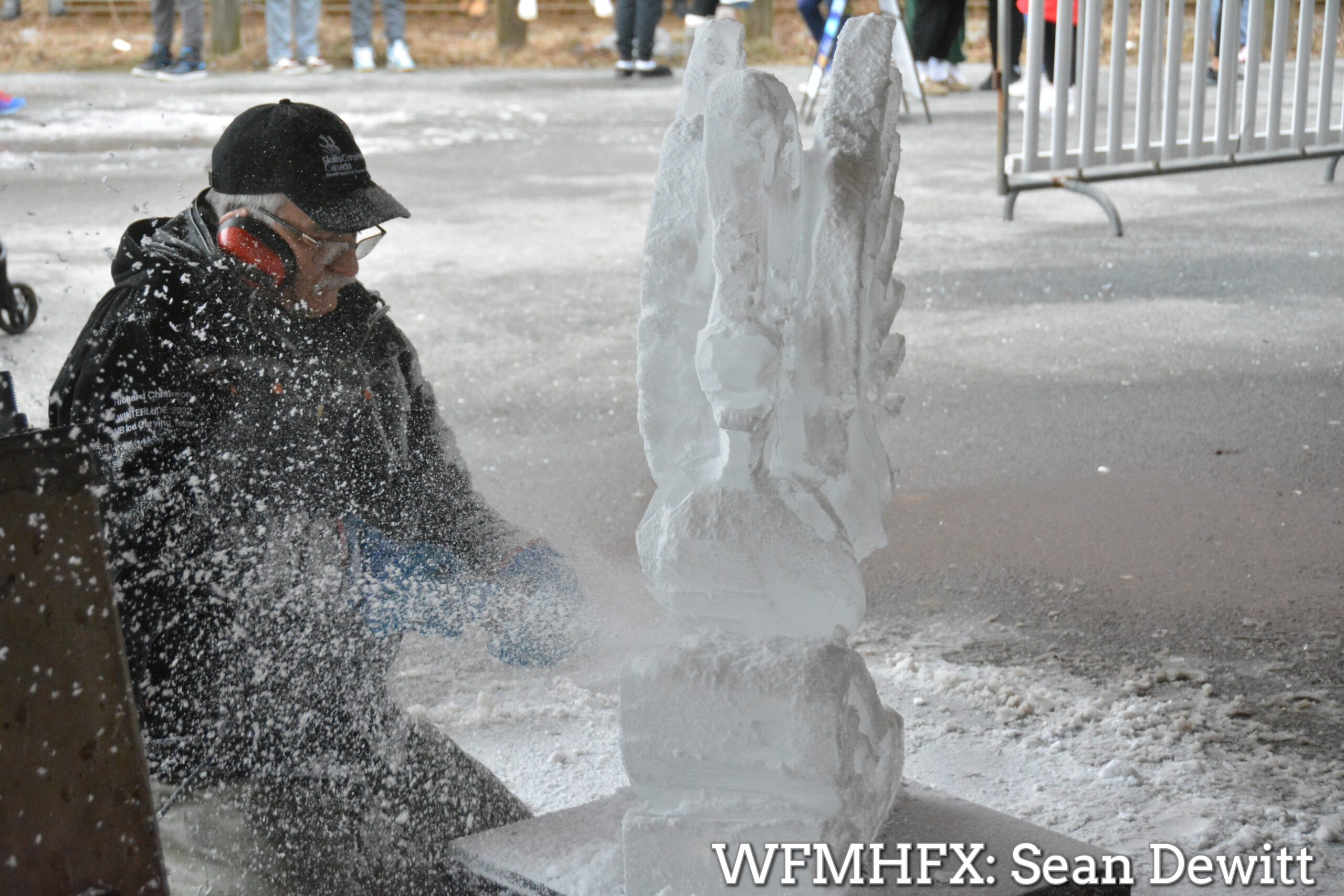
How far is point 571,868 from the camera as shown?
209cm

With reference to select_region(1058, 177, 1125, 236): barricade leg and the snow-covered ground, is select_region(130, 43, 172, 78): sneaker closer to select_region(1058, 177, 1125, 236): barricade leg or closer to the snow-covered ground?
the snow-covered ground

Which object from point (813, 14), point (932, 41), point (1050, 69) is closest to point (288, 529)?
point (813, 14)

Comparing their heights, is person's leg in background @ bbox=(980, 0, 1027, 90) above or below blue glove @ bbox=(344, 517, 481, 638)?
above

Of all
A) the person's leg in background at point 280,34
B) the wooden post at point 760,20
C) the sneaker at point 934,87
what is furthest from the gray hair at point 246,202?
the wooden post at point 760,20

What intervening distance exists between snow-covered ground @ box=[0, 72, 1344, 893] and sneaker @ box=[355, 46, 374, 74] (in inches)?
214

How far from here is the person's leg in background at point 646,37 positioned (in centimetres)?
1466

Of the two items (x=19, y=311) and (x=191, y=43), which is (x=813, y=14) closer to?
(x=191, y=43)

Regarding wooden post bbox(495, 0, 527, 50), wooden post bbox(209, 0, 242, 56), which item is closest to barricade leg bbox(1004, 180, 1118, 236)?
wooden post bbox(495, 0, 527, 50)

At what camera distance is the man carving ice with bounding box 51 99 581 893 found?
2455 millimetres

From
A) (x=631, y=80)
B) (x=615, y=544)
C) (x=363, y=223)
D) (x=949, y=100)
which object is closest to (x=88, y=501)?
(x=363, y=223)

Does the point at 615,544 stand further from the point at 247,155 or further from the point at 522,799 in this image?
the point at 247,155

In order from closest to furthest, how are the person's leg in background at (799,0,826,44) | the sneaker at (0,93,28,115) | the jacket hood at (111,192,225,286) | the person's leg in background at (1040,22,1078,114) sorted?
the jacket hood at (111,192,225,286)
the person's leg in background at (1040,22,1078,114)
the sneaker at (0,93,28,115)
the person's leg in background at (799,0,826,44)

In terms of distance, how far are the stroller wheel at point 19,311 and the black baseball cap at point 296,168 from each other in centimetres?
397

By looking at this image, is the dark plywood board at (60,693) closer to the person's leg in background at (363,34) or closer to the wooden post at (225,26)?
the person's leg in background at (363,34)
